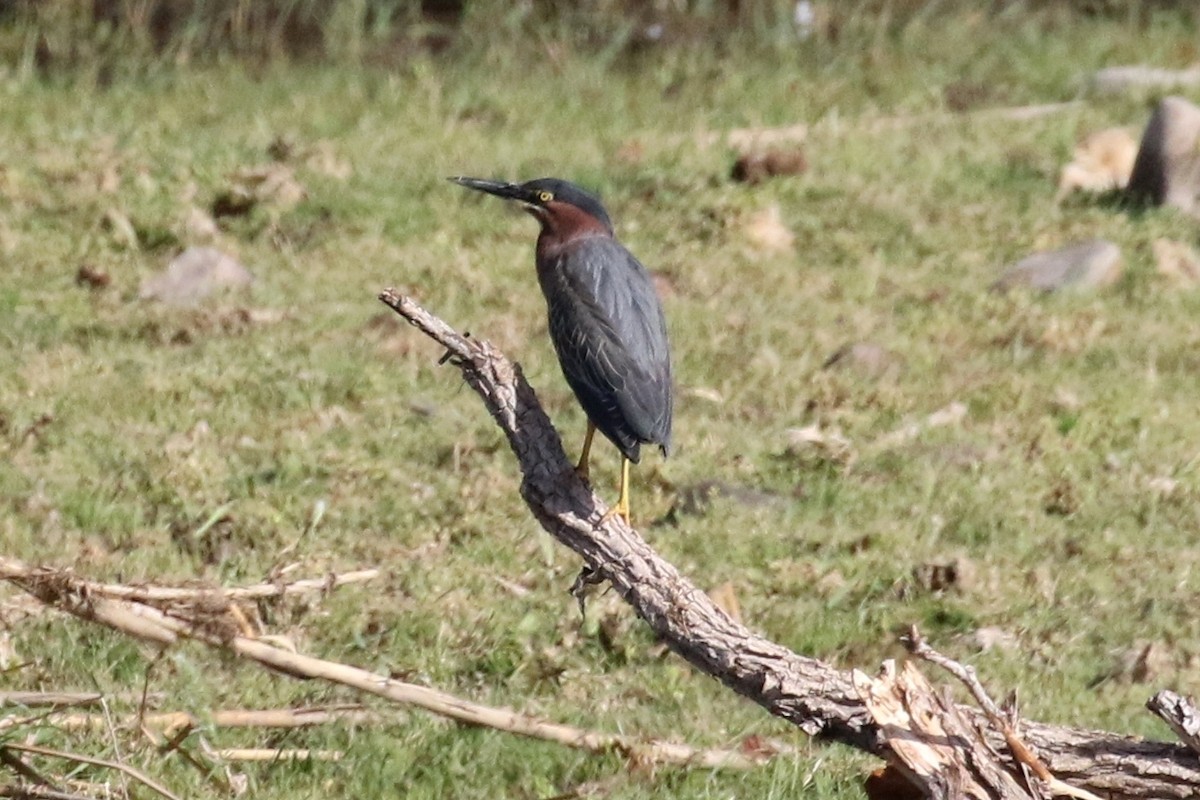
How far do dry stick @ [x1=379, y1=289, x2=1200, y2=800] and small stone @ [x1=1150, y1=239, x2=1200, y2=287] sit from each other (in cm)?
519

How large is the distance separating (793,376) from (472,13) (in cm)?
463

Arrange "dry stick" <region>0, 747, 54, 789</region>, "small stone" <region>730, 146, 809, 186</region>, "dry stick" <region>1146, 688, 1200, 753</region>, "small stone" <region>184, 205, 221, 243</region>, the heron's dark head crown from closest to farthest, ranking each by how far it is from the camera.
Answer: "dry stick" <region>1146, 688, 1200, 753</region>
"dry stick" <region>0, 747, 54, 789</region>
the heron's dark head crown
"small stone" <region>184, 205, 221, 243</region>
"small stone" <region>730, 146, 809, 186</region>

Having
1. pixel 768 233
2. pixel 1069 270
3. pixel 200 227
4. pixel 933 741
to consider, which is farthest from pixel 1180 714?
pixel 200 227

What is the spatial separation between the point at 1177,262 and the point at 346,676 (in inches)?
214

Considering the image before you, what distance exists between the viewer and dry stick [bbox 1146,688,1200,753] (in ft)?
12.4

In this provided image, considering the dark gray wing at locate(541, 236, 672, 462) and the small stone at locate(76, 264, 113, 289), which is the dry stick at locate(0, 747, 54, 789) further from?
the small stone at locate(76, 264, 113, 289)

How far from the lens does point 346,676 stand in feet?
15.7

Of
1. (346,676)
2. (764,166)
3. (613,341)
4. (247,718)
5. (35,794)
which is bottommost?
(764,166)

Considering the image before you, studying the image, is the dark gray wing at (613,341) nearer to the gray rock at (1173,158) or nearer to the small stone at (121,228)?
the small stone at (121,228)

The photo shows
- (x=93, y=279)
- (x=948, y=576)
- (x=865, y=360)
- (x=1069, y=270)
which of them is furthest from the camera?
(x=1069, y=270)

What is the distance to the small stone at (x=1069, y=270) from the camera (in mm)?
8930

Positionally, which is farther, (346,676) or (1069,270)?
(1069,270)

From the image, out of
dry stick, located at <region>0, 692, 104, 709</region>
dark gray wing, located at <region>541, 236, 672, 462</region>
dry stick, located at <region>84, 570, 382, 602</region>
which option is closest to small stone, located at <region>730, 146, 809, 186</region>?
dark gray wing, located at <region>541, 236, 672, 462</region>

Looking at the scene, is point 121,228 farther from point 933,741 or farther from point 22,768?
point 933,741
